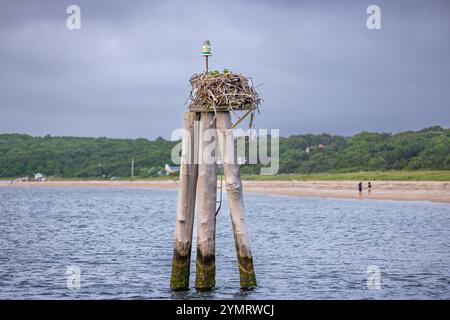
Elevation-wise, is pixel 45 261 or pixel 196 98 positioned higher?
pixel 196 98

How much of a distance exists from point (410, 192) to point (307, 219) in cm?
1692

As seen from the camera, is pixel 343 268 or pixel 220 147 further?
pixel 343 268

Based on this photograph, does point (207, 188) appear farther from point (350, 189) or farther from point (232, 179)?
point (350, 189)

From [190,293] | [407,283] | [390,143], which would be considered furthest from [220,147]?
[390,143]

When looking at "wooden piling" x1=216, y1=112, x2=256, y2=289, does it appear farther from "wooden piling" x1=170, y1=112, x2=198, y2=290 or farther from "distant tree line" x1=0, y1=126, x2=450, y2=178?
"distant tree line" x1=0, y1=126, x2=450, y2=178

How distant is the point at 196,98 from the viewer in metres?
16.2

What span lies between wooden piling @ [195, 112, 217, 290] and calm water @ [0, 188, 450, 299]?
129 centimetres

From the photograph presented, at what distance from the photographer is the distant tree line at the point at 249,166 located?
284 feet

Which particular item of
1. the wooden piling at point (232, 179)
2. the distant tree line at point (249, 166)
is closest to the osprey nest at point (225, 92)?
the wooden piling at point (232, 179)

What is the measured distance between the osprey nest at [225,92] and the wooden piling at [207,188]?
0.38 m

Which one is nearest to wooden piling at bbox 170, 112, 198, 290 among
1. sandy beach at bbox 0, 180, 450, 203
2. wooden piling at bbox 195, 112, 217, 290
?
wooden piling at bbox 195, 112, 217, 290

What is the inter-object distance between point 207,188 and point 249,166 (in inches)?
3586
